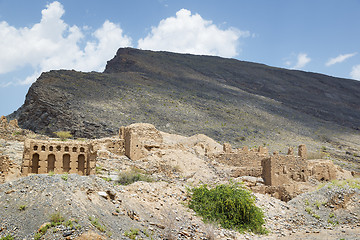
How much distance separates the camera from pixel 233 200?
1516 cm

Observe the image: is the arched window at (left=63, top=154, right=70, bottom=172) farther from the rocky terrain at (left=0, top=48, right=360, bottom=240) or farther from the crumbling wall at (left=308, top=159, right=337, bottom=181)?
the crumbling wall at (left=308, top=159, right=337, bottom=181)

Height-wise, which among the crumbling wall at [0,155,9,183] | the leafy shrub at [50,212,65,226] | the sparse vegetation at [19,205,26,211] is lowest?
the leafy shrub at [50,212,65,226]

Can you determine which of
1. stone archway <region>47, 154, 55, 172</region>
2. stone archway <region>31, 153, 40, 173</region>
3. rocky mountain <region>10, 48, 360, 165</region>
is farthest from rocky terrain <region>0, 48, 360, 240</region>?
stone archway <region>47, 154, 55, 172</region>

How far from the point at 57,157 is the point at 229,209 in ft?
24.1

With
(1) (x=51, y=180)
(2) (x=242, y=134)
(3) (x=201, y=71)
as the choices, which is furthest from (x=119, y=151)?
(3) (x=201, y=71)

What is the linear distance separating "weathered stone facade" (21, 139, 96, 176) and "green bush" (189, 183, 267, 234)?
178 inches

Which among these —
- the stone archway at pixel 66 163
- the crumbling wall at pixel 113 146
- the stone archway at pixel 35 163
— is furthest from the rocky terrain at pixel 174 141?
the stone archway at pixel 66 163

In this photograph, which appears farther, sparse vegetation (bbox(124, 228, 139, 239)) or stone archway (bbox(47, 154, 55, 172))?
stone archway (bbox(47, 154, 55, 172))

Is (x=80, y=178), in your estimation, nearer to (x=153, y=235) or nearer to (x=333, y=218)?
(x=153, y=235)

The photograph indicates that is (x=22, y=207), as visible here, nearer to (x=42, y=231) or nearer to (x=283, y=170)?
(x=42, y=231)

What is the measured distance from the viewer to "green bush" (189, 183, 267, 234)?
14.3 m

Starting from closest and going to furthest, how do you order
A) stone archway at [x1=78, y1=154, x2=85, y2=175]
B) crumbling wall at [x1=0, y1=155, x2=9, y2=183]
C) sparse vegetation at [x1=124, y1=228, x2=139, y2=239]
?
1. sparse vegetation at [x1=124, y1=228, x2=139, y2=239]
2. crumbling wall at [x1=0, y1=155, x2=9, y2=183]
3. stone archway at [x1=78, y1=154, x2=85, y2=175]

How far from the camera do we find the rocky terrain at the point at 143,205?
1005 centimetres

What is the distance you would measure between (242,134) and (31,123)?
2510 cm
